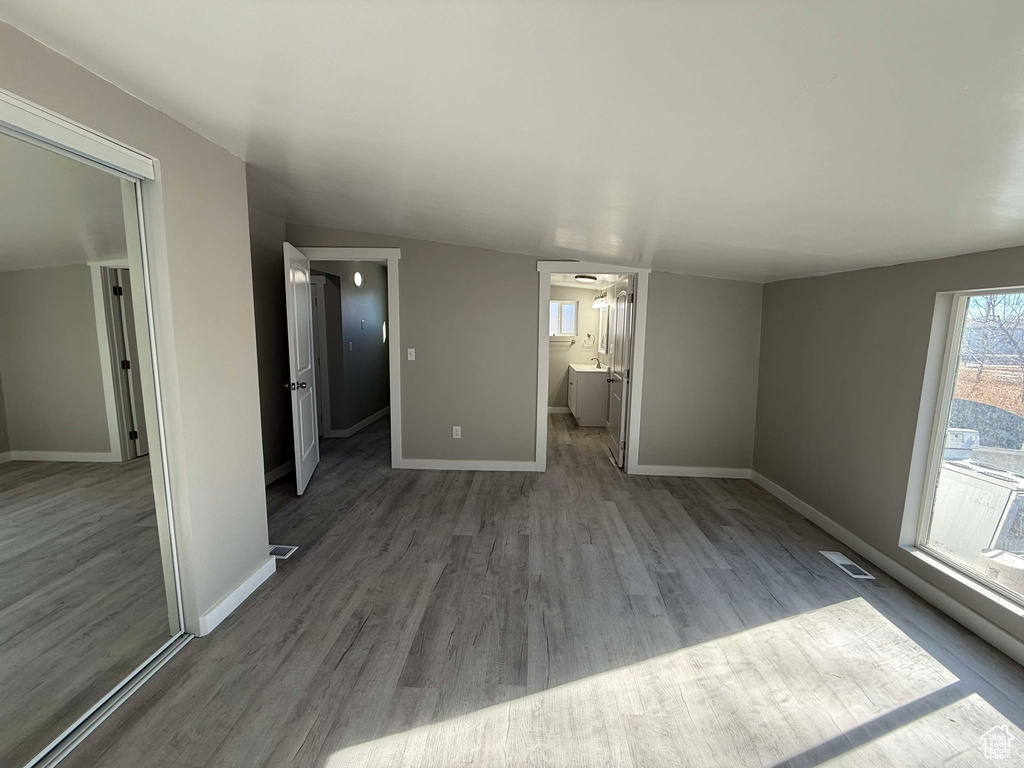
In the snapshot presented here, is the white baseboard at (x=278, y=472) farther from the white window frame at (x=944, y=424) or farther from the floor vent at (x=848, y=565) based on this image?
the white window frame at (x=944, y=424)

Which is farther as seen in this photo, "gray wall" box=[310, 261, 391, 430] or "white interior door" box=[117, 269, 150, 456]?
"gray wall" box=[310, 261, 391, 430]

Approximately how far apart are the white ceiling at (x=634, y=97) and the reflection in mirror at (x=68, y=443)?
57 cm

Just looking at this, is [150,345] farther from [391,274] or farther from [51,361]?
[391,274]

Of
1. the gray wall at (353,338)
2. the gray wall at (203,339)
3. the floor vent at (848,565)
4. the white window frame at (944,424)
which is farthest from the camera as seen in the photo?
the gray wall at (353,338)

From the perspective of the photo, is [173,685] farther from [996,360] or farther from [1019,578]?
[996,360]

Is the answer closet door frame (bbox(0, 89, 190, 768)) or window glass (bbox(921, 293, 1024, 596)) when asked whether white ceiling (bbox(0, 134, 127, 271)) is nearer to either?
closet door frame (bbox(0, 89, 190, 768))

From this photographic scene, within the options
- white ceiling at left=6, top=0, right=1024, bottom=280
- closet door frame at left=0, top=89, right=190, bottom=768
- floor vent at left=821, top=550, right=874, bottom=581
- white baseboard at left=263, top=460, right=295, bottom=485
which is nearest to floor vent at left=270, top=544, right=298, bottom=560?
closet door frame at left=0, top=89, right=190, bottom=768

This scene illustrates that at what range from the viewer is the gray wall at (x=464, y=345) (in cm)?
427

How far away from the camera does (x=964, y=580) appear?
226 centimetres

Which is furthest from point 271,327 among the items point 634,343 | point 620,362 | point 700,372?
point 700,372

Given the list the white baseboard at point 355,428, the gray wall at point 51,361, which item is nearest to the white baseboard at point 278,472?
the white baseboard at point 355,428

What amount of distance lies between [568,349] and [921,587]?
5.38 meters

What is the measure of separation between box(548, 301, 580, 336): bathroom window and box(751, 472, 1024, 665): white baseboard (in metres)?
4.34

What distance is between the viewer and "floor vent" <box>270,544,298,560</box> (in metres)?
2.81
